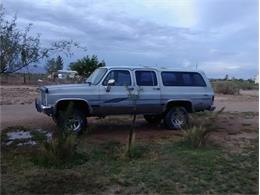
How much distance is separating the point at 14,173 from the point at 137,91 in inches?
218

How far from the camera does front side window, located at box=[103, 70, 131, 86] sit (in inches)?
508

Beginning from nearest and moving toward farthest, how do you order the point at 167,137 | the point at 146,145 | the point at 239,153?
the point at 239,153
the point at 146,145
the point at 167,137

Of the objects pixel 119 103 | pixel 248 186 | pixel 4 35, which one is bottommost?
pixel 248 186

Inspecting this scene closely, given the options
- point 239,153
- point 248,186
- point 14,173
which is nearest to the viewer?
point 248,186

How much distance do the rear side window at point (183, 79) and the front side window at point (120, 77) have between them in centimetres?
113

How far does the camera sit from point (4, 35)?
869 centimetres

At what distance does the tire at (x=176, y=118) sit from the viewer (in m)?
13.8

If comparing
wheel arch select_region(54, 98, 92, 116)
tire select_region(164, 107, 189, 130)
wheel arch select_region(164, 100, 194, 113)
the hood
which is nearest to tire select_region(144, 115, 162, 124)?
tire select_region(164, 107, 189, 130)

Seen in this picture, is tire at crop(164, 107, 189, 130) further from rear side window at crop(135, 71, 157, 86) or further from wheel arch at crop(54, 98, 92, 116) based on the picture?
wheel arch at crop(54, 98, 92, 116)

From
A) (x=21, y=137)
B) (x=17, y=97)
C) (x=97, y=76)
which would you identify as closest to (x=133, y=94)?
(x=97, y=76)

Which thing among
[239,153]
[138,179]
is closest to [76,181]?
[138,179]

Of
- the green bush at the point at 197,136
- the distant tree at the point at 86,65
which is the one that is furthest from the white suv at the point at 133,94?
the distant tree at the point at 86,65

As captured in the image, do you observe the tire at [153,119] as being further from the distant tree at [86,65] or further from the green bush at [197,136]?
the distant tree at [86,65]

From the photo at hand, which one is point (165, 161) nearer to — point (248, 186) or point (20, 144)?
point (248, 186)
